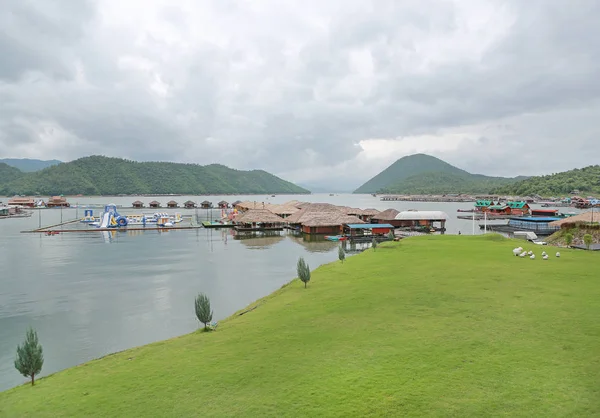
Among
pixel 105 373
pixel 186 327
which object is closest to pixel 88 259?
pixel 186 327

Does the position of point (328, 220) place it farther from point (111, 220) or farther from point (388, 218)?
point (111, 220)

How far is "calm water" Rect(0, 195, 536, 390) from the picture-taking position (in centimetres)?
1565

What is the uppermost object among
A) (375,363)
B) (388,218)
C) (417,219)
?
(388,218)

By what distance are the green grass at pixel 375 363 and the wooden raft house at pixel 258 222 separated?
42678mm

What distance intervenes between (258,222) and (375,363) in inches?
1976

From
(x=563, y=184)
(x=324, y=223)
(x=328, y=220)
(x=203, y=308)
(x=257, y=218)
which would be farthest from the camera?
(x=563, y=184)

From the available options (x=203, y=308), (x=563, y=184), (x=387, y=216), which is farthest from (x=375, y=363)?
(x=563, y=184)

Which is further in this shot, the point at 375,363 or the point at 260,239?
the point at 260,239

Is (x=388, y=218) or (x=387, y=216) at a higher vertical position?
(x=387, y=216)

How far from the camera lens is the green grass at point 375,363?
284 inches

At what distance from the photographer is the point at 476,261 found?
2105 centimetres

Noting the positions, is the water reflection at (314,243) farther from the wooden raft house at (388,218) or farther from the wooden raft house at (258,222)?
the wooden raft house at (388,218)

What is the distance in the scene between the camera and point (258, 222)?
192ft

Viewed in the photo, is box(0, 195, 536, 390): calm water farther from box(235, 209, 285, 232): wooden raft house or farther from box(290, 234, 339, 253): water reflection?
box(235, 209, 285, 232): wooden raft house
